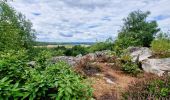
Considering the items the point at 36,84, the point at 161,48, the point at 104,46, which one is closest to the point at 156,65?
the point at 161,48

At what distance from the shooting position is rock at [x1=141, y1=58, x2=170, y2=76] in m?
10.3

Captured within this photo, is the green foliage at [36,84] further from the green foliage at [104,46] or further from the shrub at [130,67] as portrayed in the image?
the green foliage at [104,46]

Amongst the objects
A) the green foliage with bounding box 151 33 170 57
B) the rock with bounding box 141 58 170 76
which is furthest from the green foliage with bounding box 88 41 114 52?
the rock with bounding box 141 58 170 76

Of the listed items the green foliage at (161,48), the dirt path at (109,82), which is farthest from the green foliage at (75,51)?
the dirt path at (109,82)

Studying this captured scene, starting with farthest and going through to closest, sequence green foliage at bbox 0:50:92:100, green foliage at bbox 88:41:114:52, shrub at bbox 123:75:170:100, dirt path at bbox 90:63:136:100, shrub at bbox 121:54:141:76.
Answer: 1. green foliage at bbox 88:41:114:52
2. shrub at bbox 121:54:141:76
3. dirt path at bbox 90:63:136:100
4. shrub at bbox 123:75:170:100
5. green foliage at bbox 0:50:92:100

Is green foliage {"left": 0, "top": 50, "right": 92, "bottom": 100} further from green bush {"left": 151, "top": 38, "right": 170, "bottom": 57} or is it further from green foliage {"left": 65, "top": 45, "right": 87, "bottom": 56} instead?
green foliage {"left": 65, "top": 45, "right": 87, "bottom": 56}

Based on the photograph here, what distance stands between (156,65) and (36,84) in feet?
23.7

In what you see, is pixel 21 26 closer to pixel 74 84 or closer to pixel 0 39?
pixel 0 39

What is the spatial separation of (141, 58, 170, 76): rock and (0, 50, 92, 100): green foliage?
6111 millimetres

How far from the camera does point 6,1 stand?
76.0 ft

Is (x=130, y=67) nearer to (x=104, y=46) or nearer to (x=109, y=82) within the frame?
(x=109, y=82)

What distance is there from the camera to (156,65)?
1054cm

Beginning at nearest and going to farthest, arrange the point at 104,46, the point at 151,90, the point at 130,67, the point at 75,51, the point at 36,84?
the point at 36,84, the point at 151,90, the point at 130,67, the point at 104,46, the point at 75,51

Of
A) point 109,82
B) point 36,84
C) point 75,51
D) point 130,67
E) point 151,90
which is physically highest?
point 36,84
